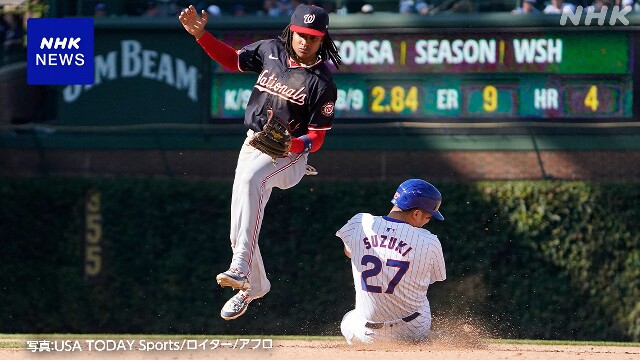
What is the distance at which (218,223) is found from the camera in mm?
16969

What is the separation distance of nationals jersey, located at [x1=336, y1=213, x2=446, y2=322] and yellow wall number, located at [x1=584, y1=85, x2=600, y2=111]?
7946mm

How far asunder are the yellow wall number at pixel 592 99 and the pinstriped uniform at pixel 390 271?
7876mm

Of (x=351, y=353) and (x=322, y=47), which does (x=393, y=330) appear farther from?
(x=322, y=47)

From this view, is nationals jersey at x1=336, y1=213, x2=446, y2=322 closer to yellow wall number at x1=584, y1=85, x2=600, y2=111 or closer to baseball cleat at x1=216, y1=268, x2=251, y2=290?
baseball cleat at x1=216, y1=268, x2=251, y2=290

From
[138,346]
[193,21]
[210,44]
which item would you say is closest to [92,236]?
[138,346]

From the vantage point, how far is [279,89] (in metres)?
8.62

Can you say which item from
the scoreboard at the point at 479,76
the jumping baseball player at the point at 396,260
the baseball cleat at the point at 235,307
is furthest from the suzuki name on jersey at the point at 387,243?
the scoreboard at the point at 479,76

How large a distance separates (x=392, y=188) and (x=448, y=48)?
196 centimetres

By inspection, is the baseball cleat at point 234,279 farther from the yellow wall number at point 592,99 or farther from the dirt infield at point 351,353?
the yellow wall number at point 592,99

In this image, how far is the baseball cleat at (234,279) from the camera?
8328mm

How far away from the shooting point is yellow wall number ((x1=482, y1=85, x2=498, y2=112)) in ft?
53.3

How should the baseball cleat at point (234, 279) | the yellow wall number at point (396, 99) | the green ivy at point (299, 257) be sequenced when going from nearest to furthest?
the baseball cleat at point (234, 279), the green ivy at point (299, 257), the yellow wall number at point (396, 99)

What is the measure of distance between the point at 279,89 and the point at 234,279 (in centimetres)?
133

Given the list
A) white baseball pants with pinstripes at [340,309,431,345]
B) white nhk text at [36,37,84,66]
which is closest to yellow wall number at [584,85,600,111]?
white nhk text at [36,37,84,66]
